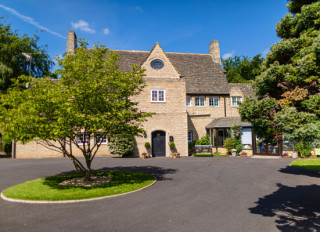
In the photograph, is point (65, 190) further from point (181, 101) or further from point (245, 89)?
point (245, 89)

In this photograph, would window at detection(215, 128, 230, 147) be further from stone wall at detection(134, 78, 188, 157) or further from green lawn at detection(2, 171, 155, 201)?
green lawn at detection(2, 171, 155, 201)

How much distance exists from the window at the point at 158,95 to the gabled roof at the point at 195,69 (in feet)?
16.1

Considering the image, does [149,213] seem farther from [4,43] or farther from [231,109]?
[4,43]

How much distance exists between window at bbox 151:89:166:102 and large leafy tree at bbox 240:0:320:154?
1166 cm

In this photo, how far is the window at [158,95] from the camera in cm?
2259

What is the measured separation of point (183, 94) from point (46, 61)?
29.7m

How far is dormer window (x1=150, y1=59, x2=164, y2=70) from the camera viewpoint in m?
23.5

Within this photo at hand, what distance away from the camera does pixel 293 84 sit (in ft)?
36.0

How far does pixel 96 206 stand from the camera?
708 cm

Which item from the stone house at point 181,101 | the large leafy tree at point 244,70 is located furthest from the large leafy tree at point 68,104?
the large leafy tree at point 244,70

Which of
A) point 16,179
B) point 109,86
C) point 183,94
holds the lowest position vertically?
point 16,179

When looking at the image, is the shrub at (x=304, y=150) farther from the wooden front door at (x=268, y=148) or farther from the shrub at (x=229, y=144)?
the shrub at (x=229, y=144)

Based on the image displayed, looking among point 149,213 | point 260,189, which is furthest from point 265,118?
point 149,213

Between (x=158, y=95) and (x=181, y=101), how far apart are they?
2648mm
